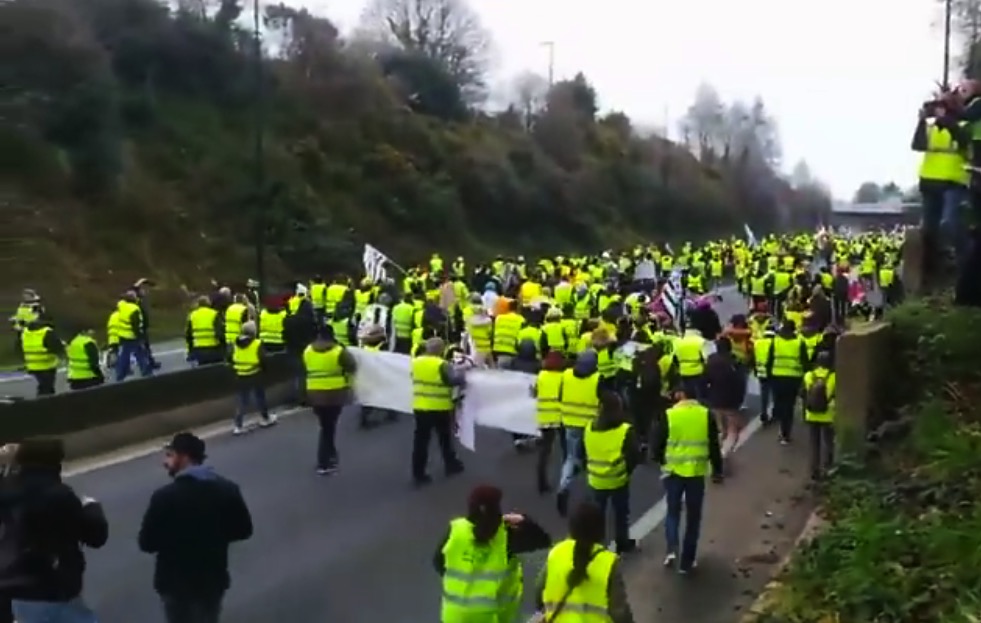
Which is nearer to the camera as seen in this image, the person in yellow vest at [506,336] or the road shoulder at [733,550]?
the road shoulder at [733,550]

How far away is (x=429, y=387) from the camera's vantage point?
1522cm

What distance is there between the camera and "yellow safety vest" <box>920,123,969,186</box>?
1336 cm

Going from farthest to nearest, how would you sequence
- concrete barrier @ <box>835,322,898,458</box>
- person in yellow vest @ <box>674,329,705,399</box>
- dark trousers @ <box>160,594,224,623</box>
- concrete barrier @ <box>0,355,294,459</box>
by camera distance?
person in yellow vest @ <box>674,329,705,399</box> → concrete barrier @ <box>0,355,294,459</box> → concrete barrier @ <box>835,322,898,458</box> → dark trousers @ <box>160,594,224,623</box>

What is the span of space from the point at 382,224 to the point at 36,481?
46.7 meters

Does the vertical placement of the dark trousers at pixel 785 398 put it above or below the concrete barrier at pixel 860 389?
below

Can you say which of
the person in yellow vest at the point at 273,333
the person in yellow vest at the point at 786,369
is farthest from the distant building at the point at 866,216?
the person in yellow vest at the point at 786,369

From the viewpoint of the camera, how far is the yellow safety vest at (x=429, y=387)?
15086 mm

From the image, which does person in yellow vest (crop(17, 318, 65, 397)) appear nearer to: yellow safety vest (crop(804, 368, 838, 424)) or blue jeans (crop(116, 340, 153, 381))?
blue jeans (crop(116, 340, 153, 381))

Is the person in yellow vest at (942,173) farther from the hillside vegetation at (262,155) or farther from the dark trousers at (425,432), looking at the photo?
the hillside vegetation at (262,155)

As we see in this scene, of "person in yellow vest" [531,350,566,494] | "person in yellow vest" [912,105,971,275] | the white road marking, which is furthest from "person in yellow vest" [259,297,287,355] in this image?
"person in yellow vest" [912,105,971,275]

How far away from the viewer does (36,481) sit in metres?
7.36

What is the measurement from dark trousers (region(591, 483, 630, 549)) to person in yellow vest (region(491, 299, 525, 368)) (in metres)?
7.22

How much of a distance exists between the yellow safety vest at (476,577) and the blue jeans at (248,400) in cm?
1134

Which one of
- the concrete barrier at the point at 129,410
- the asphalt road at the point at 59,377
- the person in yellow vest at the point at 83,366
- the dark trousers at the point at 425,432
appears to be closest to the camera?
the dark trousers at the point at 425,432
